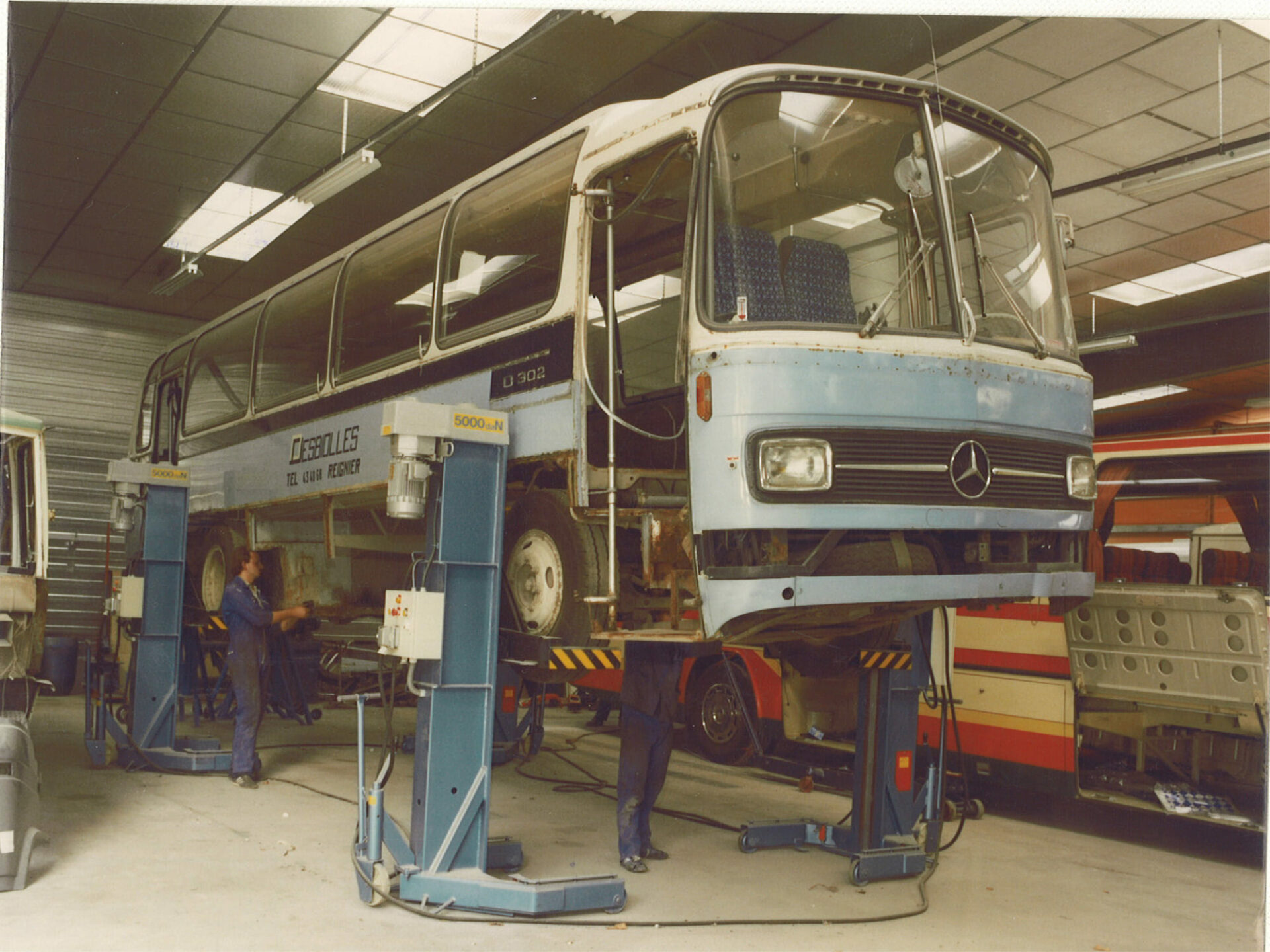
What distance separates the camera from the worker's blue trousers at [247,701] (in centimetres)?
834

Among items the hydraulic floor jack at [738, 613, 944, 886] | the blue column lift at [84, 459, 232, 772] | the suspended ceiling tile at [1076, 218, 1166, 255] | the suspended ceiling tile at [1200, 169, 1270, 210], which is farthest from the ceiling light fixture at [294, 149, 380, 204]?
the suspended ceiling tile at [1200, 169, 1270, 210]

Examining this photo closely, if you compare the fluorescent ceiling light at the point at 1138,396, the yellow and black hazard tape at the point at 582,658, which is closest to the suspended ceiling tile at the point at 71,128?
the yellow and black hazard tape at the point at 582,658

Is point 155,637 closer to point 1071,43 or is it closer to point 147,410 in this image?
point 147,410

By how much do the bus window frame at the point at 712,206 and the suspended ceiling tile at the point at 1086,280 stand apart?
9149 mm

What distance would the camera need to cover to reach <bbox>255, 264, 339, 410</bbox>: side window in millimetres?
8477

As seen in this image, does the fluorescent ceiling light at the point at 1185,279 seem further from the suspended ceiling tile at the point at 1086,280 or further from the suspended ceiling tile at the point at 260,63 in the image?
the suspended ceiling tile at the point at 260,63

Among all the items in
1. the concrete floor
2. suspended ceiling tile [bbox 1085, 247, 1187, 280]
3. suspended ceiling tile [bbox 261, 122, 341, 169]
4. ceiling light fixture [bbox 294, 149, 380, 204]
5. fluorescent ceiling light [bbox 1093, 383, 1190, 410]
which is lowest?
the concrete floor

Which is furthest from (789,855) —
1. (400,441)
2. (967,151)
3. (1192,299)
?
(1192,299)

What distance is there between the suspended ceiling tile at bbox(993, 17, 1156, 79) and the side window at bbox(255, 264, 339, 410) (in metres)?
5.66

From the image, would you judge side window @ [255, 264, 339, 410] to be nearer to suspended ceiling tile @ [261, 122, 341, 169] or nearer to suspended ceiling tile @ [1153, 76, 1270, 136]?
suspended ceiling tile @ [261, 122, 341, 169]

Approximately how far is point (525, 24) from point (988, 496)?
564 cm

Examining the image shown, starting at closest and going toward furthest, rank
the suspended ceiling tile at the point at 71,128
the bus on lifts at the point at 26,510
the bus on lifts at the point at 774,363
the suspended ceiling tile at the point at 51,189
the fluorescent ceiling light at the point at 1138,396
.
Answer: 1. the bus on lifts at the point at 774,363
2. the bus on lifts at the point at 26,510
3. the suspended ceiling tile at the point at 71,128
4. the suspended ceiling tile at the point at 51,189
5. the fluorescent ceiling light at the point at 1138,396

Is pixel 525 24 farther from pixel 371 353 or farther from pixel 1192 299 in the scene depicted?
pixel 1192 299

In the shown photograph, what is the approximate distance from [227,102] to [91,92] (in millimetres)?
1167
